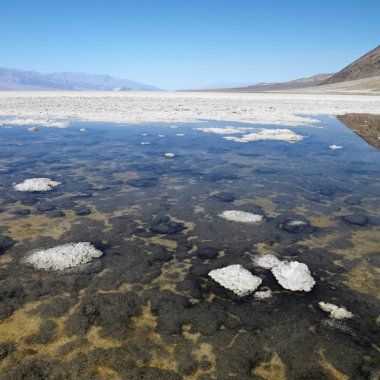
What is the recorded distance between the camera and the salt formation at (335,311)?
421 centimetres

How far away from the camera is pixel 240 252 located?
18.8 feet

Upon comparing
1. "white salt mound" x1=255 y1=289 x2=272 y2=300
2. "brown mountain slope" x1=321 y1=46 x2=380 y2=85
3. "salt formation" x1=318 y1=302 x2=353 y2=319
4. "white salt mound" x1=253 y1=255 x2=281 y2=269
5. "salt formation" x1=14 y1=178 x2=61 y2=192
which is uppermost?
"brown mountain slope" x1=321 y1=46 x2=380 y2=85

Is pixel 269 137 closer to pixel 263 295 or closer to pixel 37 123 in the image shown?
pixel 263 295

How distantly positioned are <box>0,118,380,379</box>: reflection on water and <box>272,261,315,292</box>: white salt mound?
0.34 feet

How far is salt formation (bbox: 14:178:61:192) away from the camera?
845 cm

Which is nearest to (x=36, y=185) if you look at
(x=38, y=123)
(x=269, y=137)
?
(x=269, y=137)

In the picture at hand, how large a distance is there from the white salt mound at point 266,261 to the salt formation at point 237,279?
1.20ft

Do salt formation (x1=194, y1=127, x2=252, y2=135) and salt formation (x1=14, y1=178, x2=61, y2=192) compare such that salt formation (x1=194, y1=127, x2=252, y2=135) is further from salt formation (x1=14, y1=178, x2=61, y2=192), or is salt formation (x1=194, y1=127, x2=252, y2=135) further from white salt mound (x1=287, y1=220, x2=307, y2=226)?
white salt mound (x1=287, y1=220, x2=307, y2=226)

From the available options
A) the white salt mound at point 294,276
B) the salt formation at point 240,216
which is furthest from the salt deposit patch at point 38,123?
the white salt mound at point 294,276

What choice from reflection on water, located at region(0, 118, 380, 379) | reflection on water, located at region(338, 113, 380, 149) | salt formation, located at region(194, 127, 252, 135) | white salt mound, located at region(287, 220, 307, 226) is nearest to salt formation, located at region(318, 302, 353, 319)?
reflection on water, located at region(0, 118, 380, 379)

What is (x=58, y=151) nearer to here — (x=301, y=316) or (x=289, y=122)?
(x=301, y=316)

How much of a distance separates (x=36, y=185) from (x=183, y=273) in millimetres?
5120

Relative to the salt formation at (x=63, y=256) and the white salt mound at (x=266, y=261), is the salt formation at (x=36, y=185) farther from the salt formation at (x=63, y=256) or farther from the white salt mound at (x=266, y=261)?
the white salt mound at (x=266, y=261)

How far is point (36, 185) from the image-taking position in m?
8.60
